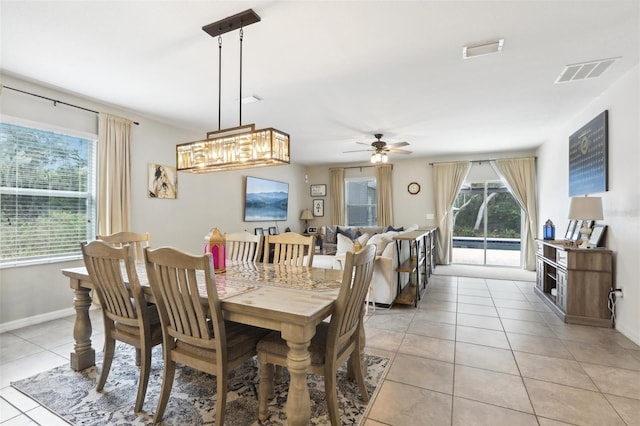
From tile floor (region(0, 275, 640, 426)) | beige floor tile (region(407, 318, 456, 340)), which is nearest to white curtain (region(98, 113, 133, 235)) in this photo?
tile floor (region(0, 275, 640, 426))

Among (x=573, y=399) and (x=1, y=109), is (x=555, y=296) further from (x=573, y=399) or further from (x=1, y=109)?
(x=1, y=109)

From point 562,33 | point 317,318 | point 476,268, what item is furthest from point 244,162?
point 476,268

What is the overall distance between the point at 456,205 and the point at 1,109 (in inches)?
299

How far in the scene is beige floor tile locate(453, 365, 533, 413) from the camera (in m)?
2.00

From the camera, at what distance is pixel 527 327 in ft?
10.8

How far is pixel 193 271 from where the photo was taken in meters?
1.56

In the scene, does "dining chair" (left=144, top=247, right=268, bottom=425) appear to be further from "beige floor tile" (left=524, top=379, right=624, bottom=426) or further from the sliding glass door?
the sliding glass door

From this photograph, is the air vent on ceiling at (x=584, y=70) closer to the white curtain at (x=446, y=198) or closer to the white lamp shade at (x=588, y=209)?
the white lamp shade at (x=588, y=209)

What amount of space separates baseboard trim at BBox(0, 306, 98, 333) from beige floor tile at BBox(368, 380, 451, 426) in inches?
143

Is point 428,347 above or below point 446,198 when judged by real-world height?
below

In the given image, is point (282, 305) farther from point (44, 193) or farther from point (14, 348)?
point (44, 193)

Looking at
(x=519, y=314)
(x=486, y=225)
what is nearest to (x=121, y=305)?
(x=519, y=314)

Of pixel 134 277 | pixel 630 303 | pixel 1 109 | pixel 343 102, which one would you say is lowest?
pixel 630 303

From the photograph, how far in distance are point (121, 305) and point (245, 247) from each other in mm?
1219
